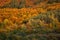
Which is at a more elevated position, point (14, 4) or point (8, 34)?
point (14, 4)

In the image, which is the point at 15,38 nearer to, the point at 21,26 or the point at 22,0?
the point at 21,26

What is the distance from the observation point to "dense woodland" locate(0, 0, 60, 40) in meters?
6.27

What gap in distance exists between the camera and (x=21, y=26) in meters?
6.59

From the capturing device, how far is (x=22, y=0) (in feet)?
28.2

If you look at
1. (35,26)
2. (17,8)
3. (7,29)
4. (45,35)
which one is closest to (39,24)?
(35,26)

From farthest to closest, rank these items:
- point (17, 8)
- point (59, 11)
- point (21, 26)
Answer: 1. point (17, 8)
2. point (59, 11)
3. point (21, 26)

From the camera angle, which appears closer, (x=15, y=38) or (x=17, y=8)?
(x=15, y=38)

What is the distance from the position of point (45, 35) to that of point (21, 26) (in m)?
0.85

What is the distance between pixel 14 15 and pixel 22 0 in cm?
134

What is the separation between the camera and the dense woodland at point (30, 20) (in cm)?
627

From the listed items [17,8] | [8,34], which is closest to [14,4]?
[17,8]

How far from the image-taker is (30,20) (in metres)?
6.92

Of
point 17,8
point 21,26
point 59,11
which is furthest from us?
point 17,8

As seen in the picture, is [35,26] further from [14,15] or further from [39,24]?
[14,15]
